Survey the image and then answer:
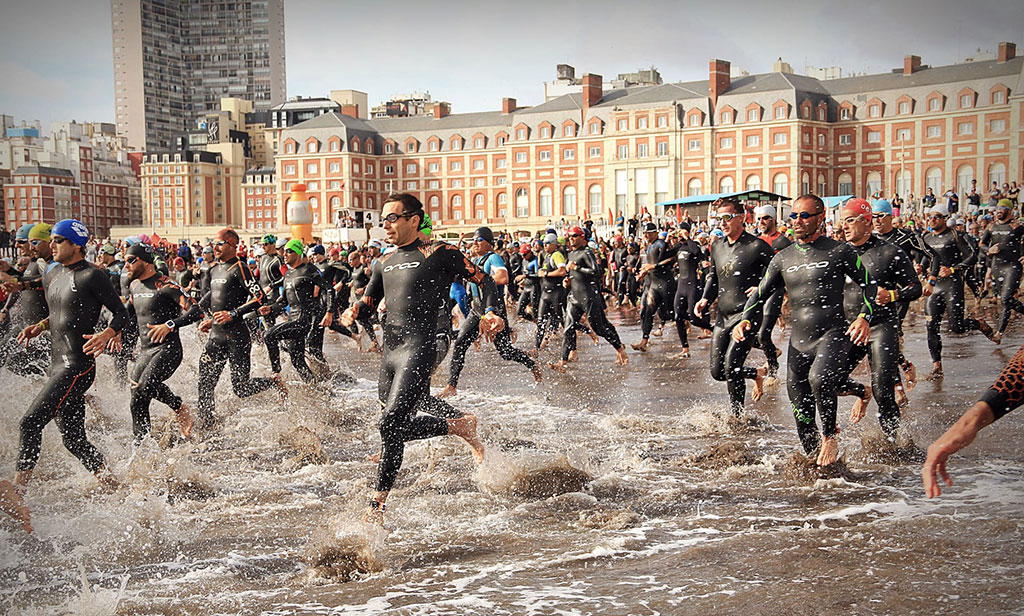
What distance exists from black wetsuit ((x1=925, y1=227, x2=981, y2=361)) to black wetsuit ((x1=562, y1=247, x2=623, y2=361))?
12.5 feet

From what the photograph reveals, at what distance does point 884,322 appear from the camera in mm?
7297

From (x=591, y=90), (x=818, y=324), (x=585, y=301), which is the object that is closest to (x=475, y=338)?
(x=585, y=301)

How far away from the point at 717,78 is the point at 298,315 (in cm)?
7180

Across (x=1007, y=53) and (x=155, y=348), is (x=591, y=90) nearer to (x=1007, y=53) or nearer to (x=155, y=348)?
(x=1007, y=53)

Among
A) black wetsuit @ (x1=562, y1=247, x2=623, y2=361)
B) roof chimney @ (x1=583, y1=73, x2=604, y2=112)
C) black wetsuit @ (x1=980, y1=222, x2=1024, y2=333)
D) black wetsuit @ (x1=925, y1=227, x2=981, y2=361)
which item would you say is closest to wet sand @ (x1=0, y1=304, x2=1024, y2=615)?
black wetsuit @ (x1=925, y1=227, x2=981, y2=361)

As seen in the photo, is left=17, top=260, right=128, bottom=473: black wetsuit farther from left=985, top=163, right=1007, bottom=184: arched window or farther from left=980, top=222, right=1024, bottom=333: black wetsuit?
left=985, top=163, right=1007, bottom=184: arched window

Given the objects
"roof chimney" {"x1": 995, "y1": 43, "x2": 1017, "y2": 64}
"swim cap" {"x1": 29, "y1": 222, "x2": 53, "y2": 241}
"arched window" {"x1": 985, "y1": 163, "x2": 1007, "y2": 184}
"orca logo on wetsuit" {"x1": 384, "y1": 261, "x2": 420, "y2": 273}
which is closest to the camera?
"orca logo on wetsuit" {"x1": 384, "y1": 261, "x2": 420, "y2": 273}

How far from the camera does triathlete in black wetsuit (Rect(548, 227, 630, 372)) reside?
12.6 metres

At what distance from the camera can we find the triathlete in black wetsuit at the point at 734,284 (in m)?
8.20

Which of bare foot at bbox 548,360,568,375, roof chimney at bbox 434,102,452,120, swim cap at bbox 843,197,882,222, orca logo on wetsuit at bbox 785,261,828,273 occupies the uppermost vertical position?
roof chimney at bbox 434,102,452,120

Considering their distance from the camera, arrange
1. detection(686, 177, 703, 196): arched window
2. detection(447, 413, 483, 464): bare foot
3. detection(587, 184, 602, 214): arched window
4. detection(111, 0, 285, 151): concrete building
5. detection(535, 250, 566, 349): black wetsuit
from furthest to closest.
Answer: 1. detection(111, 0, 285, 151): concrete building
2. detection(587, 184, 602, 214): arched window
3. detection(686, 177, 703, 196): arched window
4. detection(535, 250, 566, 349): black wetsuit
5. detection(447, 413, 483, 464): bare foot

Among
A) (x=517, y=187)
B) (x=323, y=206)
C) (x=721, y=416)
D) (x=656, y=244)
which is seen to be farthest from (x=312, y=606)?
(x=323, y=206)

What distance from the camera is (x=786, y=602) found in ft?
14.2

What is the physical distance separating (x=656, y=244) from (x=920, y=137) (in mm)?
66733
